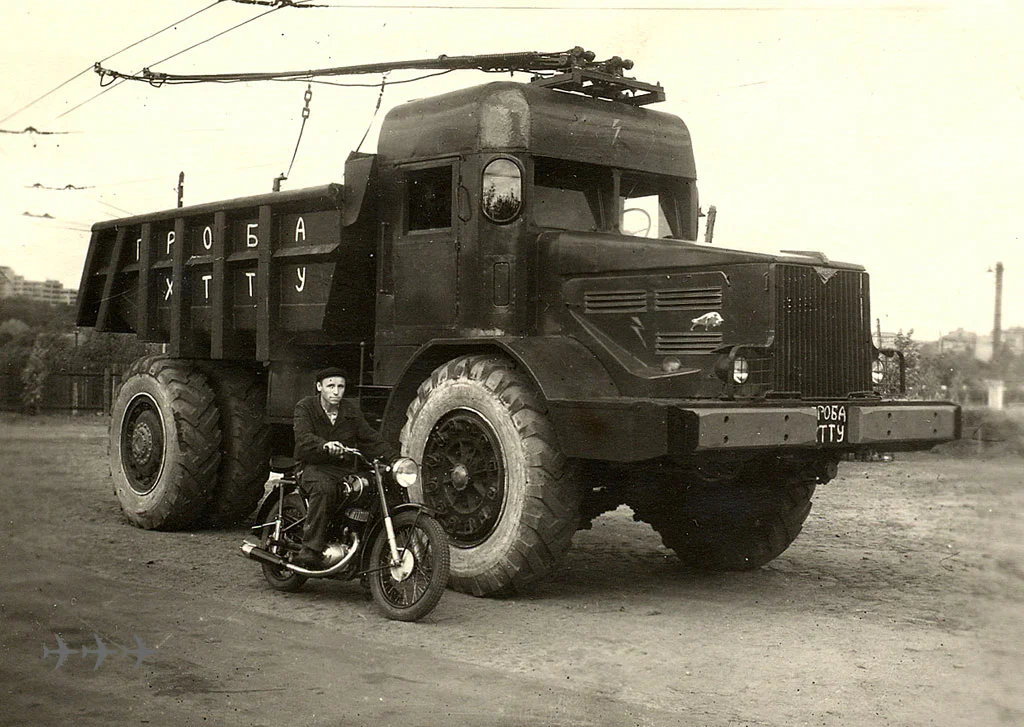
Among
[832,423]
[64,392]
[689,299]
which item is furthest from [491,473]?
[64,392]

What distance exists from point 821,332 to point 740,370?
0.78 m

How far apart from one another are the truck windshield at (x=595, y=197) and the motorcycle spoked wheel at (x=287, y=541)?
8.83 feet

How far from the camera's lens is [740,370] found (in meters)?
7.75

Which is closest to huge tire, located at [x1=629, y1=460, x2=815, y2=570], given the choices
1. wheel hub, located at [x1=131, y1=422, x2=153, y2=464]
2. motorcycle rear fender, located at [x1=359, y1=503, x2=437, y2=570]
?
motorcycle rear fender, located at [x1=359, y1=503, x2=437, y2=570]

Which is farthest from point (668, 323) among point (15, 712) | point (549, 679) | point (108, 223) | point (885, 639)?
point (108, 223)

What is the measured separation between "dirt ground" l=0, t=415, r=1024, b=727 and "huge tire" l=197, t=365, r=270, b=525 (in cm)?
77

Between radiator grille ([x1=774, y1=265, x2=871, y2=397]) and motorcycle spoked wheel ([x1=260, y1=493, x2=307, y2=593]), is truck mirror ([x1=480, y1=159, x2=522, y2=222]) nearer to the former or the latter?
radiator grille ([x1=774, y1=265, x2=871, y2=397])

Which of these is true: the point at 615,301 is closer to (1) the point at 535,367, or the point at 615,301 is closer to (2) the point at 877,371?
(1) the point at 535,367

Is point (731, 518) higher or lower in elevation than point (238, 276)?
lower

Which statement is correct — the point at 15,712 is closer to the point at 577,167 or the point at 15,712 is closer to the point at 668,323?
the point at 668,323

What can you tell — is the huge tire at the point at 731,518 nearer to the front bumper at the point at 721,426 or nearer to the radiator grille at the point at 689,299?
the front bumper at the point at 721,426

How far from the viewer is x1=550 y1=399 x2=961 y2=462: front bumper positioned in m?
7.29

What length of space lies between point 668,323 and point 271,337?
13.0ft

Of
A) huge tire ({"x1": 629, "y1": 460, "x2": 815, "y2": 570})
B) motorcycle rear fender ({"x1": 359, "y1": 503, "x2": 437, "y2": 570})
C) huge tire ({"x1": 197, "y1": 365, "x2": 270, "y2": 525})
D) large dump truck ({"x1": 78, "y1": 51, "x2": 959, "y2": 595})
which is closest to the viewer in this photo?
motorcycle rear fender ({"x1": 359, "y1": 503, "x2": 437, "y2": 570})
